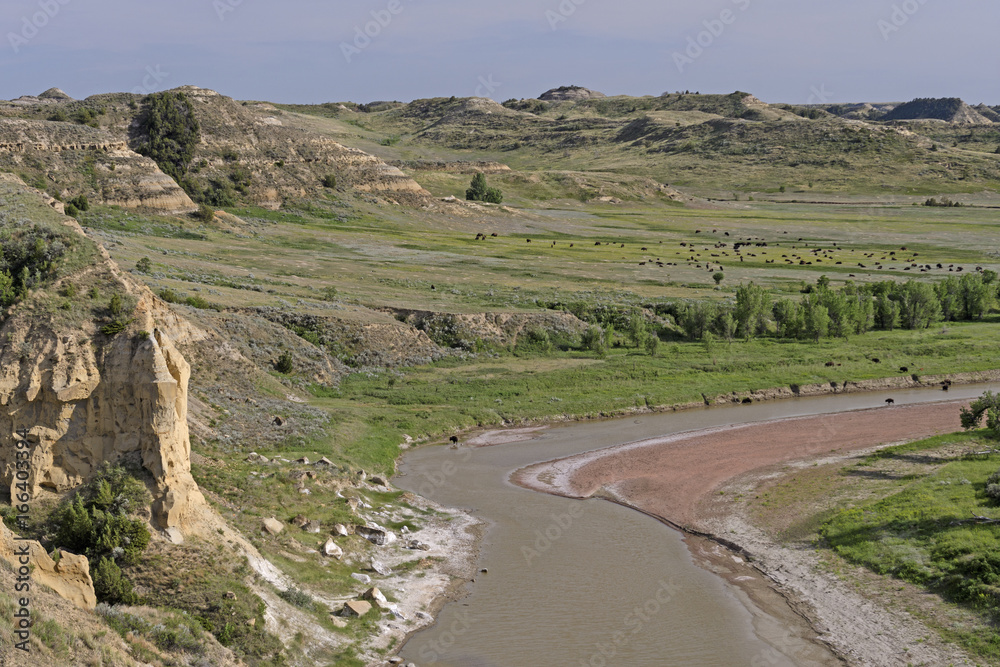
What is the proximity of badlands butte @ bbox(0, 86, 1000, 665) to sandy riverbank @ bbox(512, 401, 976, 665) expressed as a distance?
1.38 metres

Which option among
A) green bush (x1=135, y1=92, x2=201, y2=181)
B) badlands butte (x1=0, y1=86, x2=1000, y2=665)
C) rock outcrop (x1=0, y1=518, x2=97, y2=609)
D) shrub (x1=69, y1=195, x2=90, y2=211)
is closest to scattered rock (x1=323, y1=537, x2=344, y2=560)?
badlands butte (x1=0, y1=86, x2=1000, y2=665)

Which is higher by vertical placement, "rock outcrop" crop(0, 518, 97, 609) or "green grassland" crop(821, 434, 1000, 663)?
"rock outcrop" crop(0, 518, 97, 609)

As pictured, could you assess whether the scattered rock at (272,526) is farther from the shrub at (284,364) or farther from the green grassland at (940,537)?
the shrub at (284,364)

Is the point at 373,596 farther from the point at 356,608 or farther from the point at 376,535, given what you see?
the point at 376,535

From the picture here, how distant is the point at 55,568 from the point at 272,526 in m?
9.66

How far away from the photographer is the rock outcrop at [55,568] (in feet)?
65.4

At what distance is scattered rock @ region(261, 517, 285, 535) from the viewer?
29.6m

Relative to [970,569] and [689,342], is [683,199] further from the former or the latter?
[970,569]

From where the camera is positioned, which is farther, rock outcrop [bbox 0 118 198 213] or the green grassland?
rock outcrop [bbox 0 118 198 213]

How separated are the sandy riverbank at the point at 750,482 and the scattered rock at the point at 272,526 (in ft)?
50.4

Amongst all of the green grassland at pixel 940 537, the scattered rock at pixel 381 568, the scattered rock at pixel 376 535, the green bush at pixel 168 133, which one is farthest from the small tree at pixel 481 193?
the scattered rock at pixel 381 568

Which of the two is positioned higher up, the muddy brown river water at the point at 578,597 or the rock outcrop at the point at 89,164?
the rock outcrop at the point at 89,164

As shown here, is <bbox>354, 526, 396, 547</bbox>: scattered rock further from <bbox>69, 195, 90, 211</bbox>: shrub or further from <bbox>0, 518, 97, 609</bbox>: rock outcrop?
<bbox>69, 195, 90, 211</bbox>: shrub

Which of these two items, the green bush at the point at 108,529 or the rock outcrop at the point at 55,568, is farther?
the green bush at the point at 108,529
